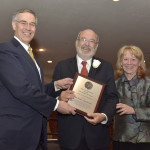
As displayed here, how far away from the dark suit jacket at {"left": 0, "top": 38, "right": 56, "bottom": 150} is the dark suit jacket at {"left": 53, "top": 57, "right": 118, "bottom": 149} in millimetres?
338

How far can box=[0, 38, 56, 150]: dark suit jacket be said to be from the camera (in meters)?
1.92

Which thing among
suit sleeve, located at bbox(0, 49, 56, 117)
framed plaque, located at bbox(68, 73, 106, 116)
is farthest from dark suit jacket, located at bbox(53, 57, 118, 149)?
suit sleeve, located at bbox(0, 49, 56, 117)

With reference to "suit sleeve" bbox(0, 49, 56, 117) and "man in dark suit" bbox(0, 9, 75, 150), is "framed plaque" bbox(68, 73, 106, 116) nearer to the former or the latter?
"man in dark suit" bbox(0, 9, 75, 150)

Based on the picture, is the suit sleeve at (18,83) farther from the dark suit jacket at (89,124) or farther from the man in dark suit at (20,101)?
the dark suit jacket at (89,124)

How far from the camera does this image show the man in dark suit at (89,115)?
2309 mm

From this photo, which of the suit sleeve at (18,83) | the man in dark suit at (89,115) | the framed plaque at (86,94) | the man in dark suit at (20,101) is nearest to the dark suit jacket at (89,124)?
the man in dark suit at (89,115)

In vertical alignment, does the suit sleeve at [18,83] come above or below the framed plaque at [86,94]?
above

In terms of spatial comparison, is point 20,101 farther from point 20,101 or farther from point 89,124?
point 89,124

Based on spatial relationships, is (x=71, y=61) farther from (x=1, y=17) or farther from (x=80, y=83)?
(x=1, y=17)

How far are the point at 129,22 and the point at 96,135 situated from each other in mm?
5056

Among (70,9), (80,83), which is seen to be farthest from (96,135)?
(70,9)

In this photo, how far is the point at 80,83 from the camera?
235 cm

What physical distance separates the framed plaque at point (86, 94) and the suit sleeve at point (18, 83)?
0.41m

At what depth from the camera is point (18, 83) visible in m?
1.94
